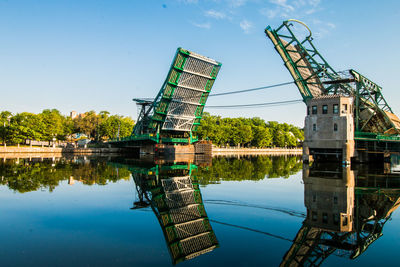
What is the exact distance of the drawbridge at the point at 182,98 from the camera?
44.6m

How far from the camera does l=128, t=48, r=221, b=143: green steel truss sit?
44.4 metres

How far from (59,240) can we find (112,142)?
74757 mm

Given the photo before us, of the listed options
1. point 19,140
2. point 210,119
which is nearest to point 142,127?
point 19,140

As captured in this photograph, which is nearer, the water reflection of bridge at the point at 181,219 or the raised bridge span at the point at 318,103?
the water reflection of bridge at the point at 181,219

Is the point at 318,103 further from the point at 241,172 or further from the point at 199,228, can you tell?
the point at 199,228

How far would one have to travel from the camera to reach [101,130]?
10675 cm

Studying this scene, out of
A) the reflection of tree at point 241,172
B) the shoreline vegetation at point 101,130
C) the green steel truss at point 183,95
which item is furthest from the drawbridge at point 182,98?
the reflection of tree at point 241,172

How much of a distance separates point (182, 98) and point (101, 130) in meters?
66.8

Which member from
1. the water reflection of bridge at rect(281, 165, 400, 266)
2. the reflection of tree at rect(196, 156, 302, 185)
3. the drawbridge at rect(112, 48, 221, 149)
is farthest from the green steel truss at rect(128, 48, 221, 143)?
the water reflection of bridge at rect(281, 165, 400, 266)

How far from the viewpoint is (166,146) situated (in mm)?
58750

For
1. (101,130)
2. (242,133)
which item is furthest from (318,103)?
(101,130)

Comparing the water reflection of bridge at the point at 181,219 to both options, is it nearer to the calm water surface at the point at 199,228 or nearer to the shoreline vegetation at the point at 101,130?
the calm water surface at the point at 199,228

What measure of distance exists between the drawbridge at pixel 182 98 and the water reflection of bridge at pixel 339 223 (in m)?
33.9

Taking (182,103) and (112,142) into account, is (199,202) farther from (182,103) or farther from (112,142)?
(112,142)
